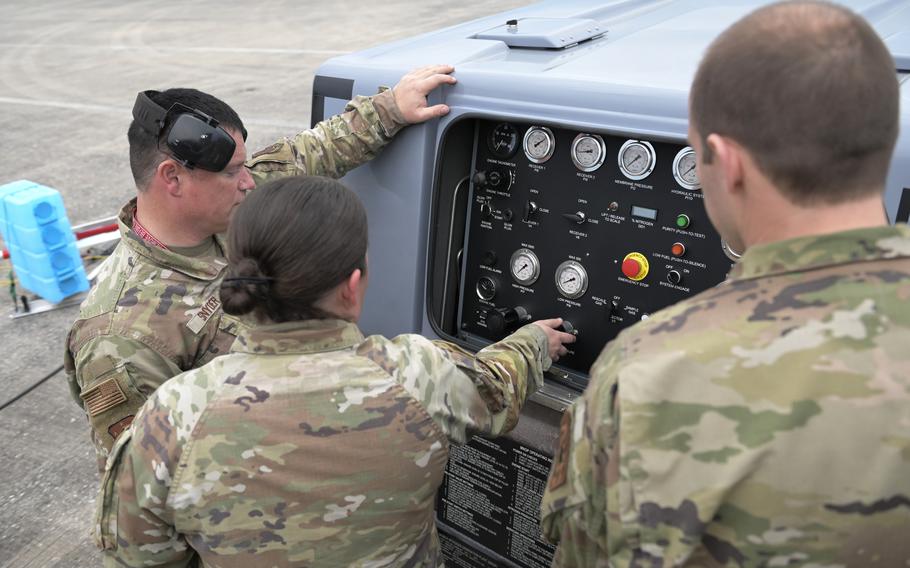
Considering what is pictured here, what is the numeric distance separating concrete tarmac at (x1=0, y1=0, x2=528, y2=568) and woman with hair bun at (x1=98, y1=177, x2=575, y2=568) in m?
1.94

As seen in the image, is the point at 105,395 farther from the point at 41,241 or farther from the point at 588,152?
the point at 41,241

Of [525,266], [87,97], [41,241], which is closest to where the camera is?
[525,266]

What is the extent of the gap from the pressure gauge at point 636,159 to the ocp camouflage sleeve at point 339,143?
0.62 metres

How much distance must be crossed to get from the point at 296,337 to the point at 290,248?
0.17 m

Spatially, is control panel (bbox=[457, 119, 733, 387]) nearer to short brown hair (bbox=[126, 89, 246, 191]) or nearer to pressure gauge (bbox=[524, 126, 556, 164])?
pressure gauge (bbox=[524, 126, 556, 164])

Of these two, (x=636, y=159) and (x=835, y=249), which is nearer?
(x=835, y=249)

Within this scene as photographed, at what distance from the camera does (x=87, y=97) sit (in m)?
10.4

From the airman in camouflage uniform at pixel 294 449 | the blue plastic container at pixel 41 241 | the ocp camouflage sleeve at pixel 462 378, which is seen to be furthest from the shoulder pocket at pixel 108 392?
the blue plastic container at pixel 41 241

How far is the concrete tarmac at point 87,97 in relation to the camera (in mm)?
3434

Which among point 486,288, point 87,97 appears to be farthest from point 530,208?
point 87,97

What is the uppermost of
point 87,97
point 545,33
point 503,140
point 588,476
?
point 545,33

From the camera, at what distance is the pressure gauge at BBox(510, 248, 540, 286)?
2.16 meters

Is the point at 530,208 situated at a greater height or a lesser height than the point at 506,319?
greater

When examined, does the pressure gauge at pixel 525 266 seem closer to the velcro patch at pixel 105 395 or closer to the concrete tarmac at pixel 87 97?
the velcro patch at pixel 105 395
